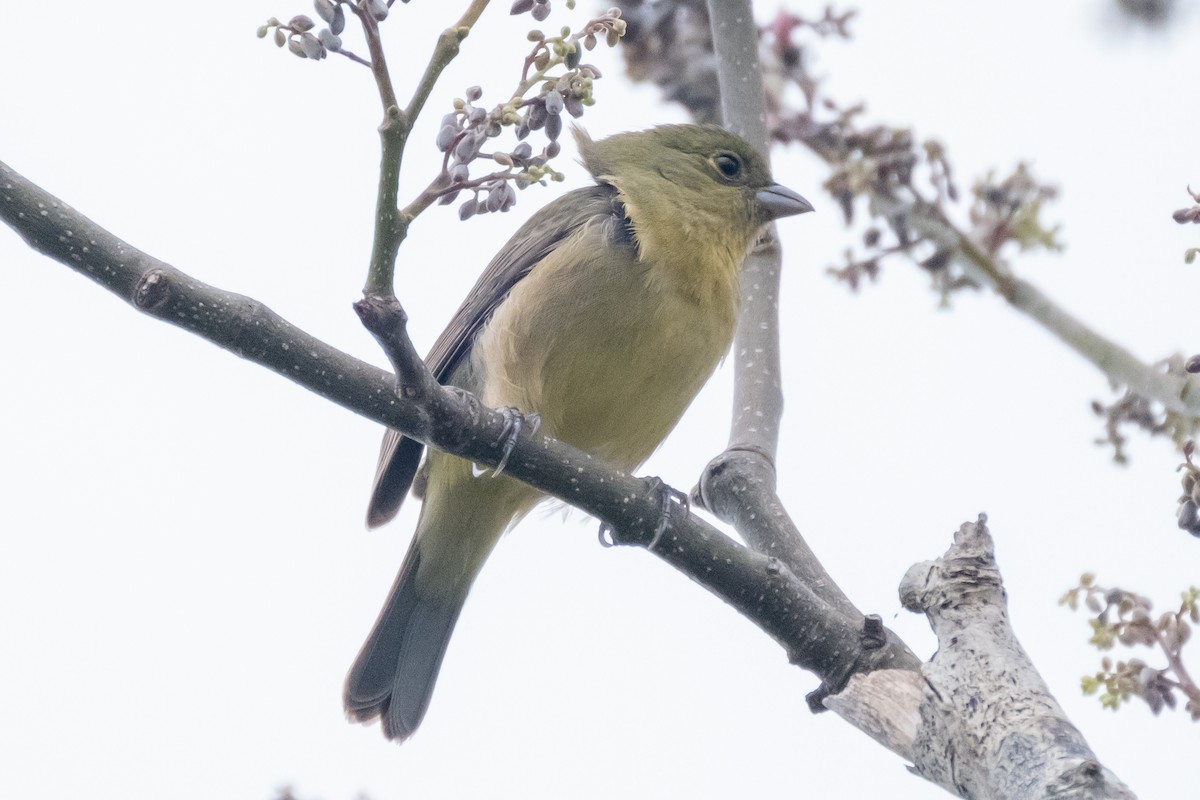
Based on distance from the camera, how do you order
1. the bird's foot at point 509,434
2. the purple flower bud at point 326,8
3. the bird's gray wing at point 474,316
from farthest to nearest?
the bird's gray wing at point 474,316 → the bird's foot at point 509,434 → the purple flower bud at point 326,8

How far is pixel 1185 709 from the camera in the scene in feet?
8.97

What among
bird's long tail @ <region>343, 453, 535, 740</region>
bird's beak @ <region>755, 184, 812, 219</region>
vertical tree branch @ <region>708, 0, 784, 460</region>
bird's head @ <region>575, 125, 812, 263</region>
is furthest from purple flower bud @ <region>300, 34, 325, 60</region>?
bird's beak @ <region>755, 184, 812, 219</region>

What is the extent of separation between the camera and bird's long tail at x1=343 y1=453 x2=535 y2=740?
5.07 meters

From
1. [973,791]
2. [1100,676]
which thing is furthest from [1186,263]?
[973,791]

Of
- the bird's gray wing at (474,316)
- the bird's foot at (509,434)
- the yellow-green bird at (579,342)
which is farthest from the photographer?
the bird's gray wing at (474,316)

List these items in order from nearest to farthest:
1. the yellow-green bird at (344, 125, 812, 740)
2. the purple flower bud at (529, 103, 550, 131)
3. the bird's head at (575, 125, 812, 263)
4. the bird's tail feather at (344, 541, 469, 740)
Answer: the purple flower bud at (529, 103, 550, 131) < the yellow-green bird at (344, 125, 812, 740) < the bird's head at (575, 125, 812, 263) < the bird's tail feather at (344, 541, 469, 740)

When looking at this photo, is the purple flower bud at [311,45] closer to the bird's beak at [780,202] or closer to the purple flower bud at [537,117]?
the purple flower bud at [537,117]

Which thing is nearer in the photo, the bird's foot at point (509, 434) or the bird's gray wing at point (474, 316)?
the bird's foot at point (509, 434)

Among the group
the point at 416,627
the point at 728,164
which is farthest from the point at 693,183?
the point at 416,627

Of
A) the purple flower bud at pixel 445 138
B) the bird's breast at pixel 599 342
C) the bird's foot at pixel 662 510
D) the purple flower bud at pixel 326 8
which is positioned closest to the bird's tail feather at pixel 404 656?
the bird's breast at pixel 599 342

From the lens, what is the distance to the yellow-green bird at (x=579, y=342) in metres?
4.43

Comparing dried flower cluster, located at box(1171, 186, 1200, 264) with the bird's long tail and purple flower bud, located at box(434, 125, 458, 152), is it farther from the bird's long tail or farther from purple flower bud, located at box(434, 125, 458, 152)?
the bird's long tail

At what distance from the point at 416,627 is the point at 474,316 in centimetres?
131

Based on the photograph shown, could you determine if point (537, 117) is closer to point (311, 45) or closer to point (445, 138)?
point (445, 138)
